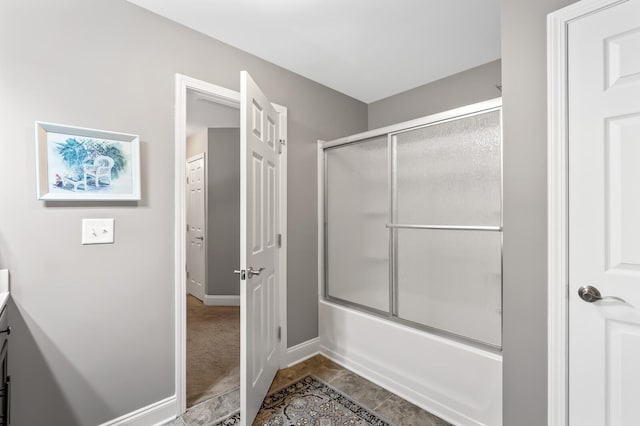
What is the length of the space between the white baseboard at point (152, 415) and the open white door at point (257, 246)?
513 millimetres

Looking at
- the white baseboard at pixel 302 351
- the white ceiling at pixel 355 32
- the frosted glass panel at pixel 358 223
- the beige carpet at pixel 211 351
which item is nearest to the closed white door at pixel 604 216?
the white ceiling at pixel 355 32

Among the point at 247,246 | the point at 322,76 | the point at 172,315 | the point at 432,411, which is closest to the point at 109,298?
the point at 172,315

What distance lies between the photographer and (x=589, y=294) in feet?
3.87

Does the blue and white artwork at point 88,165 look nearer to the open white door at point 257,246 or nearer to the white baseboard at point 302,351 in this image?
the open white door at point 257,246

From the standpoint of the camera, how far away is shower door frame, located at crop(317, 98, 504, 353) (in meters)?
1.75

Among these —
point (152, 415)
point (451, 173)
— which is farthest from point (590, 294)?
point (152, 415)

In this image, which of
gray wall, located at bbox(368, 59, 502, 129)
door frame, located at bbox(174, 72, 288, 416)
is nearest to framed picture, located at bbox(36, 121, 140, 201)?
door frame, located at bbox(174, 72, 288, 416)

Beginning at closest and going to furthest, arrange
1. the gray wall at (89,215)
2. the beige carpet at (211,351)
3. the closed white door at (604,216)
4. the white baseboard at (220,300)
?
1. the closed white door at (604,216)
2. the gray wall at (89,215)
3. the beige carpet at (211,351)
4. the white baseboard at (220,300)

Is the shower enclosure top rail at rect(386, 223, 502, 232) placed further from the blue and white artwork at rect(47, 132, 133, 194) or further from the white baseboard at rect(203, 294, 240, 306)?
the white baseboard at rect(203, 294, 240, 306)

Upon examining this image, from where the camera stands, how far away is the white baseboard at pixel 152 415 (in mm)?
1688

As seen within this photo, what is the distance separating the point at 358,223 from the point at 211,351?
6.02 ft

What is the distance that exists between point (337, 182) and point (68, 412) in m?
2.27

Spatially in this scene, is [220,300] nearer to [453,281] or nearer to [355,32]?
[453,281]

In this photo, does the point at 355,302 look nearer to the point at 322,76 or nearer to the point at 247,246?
the point at 247,246
